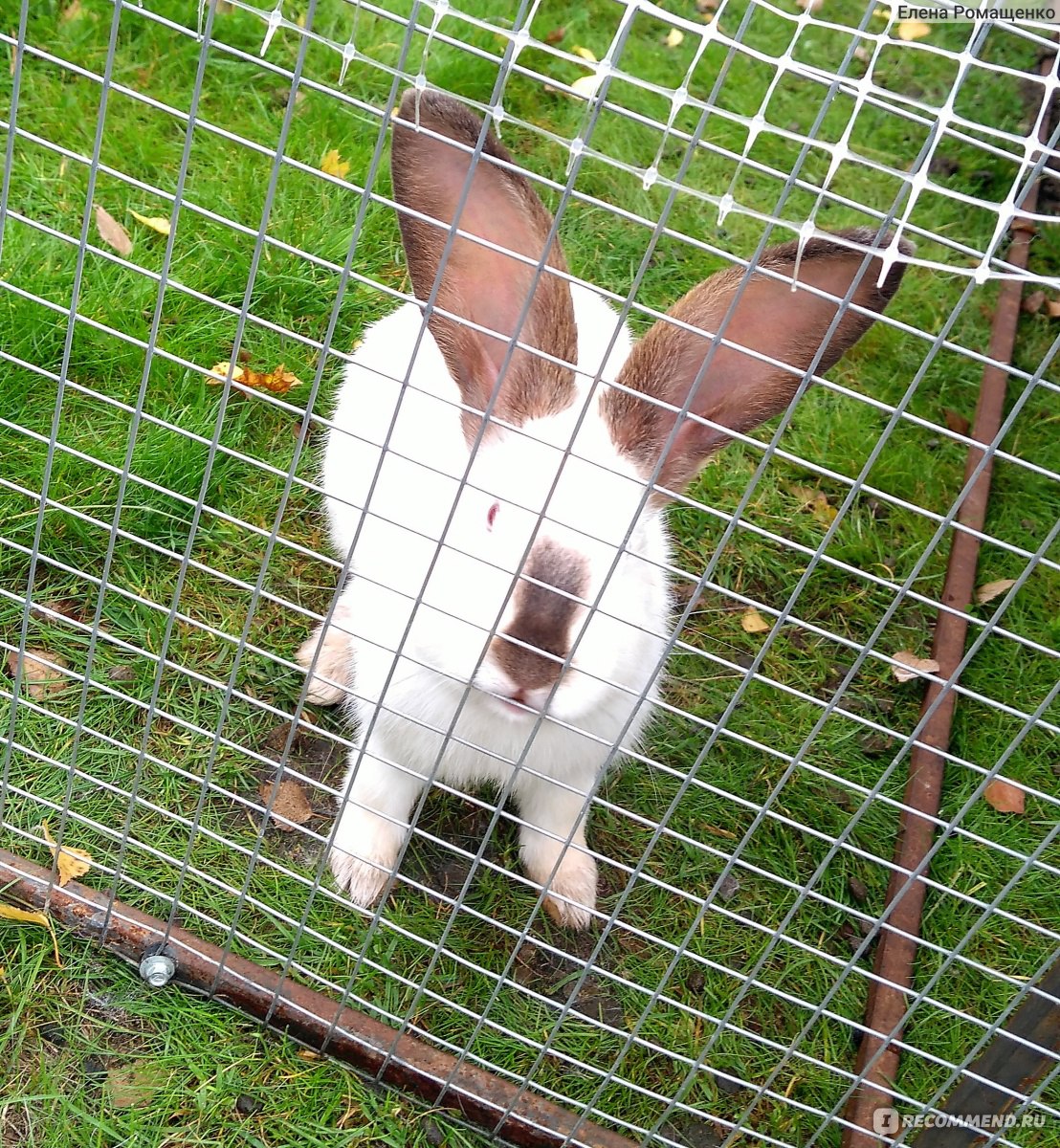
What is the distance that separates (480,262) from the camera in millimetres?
2201

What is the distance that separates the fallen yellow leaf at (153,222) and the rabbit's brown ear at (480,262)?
1706 millimetres

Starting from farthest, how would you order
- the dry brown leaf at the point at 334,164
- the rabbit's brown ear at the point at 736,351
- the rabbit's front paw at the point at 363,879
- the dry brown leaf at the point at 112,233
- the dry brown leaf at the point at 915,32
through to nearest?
the dry brown leaf at the point at 915,32
the dry brown leaf at the point at 334,164
the dry brown leaf at the point at 112,233
the rabbit's front paw at the point at 363,879
the rabbit's brown ear at the point at 736,351

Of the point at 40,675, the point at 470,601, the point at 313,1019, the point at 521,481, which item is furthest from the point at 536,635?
the point at 40,675

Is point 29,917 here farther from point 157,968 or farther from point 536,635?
point 536,635

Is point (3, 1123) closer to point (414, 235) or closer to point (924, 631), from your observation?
point (414, 235)

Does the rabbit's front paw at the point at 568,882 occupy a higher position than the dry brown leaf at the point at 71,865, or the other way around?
the rabbit's front paw at the point at 568,882

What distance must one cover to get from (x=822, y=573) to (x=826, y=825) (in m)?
0.83

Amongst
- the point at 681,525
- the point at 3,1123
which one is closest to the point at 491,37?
the point at 681,525

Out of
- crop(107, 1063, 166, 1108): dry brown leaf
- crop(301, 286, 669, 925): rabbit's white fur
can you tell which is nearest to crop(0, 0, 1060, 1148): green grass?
crop(107, 1063, 166, 1108): dry brown leaf

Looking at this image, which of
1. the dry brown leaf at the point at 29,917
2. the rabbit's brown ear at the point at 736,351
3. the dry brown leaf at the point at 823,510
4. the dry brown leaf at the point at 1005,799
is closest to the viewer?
the rabbit's brown ear at the point at 736,351

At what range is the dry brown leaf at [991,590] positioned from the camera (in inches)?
144

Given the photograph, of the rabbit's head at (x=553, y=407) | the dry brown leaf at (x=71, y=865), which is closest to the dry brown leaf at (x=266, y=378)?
the rabbit's head at (x=553, y=407)

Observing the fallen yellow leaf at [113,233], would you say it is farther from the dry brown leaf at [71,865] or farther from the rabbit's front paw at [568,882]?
the rabbit's front paw at [568,882]

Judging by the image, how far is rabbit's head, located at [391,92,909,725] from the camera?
1.92 metres
